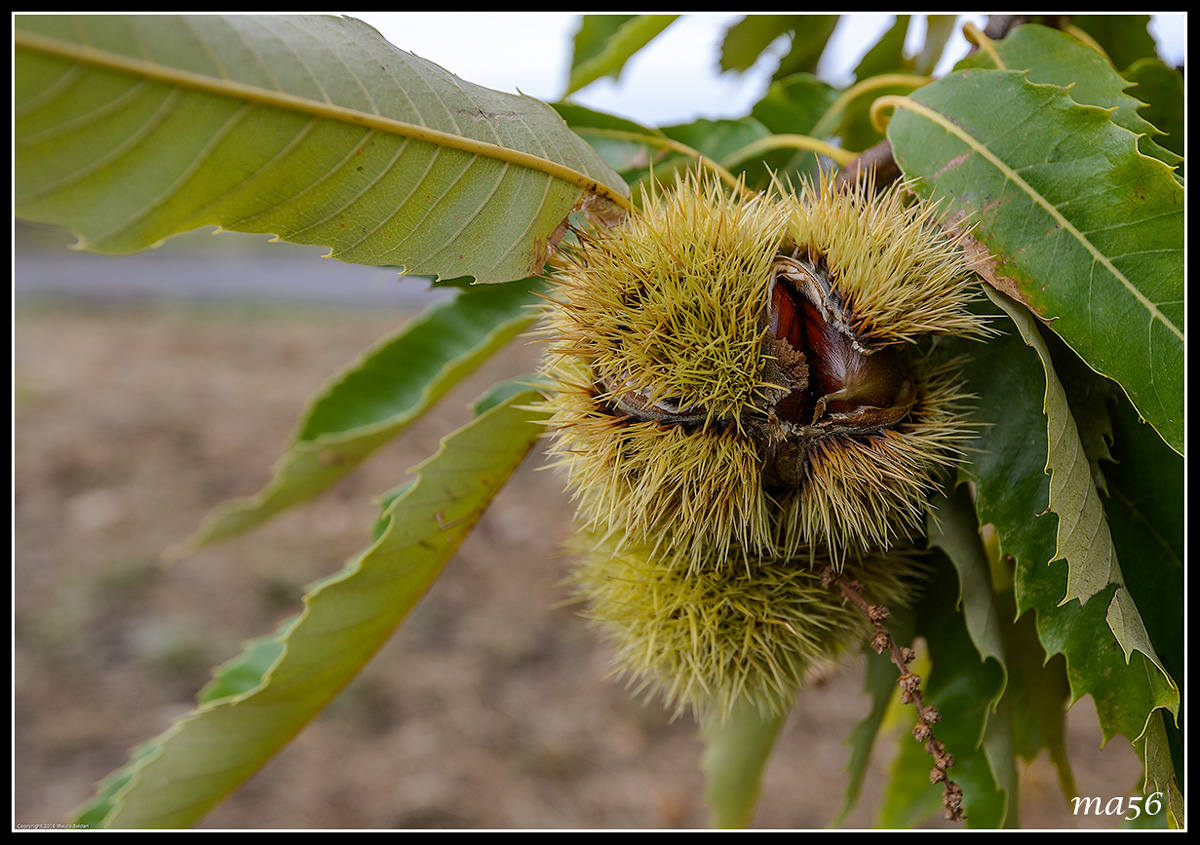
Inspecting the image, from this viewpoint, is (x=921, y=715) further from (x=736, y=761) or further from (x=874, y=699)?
(x=736, y=761)

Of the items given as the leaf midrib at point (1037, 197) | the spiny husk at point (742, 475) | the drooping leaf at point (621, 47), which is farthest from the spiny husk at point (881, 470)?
the drooping leaf at point (621, 47)

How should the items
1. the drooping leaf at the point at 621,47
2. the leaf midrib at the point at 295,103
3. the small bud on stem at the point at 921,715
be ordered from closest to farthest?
the leaf midrib at the point at 295,103
the small bud on stem at the point at 921,715
the drooping leaf at the point at 621,47

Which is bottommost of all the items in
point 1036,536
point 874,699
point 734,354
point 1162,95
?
point 874,699

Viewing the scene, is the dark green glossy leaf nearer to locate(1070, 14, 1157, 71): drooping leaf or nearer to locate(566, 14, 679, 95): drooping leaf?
locate(566, 14, 679, 95): drooping leaf

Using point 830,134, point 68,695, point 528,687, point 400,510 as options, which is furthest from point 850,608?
point 68,695

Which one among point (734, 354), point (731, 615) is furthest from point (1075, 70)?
point (731, 615)

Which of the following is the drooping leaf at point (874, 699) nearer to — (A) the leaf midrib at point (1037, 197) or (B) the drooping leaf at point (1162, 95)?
(A) the leaf midrib at point (1037, 197)
